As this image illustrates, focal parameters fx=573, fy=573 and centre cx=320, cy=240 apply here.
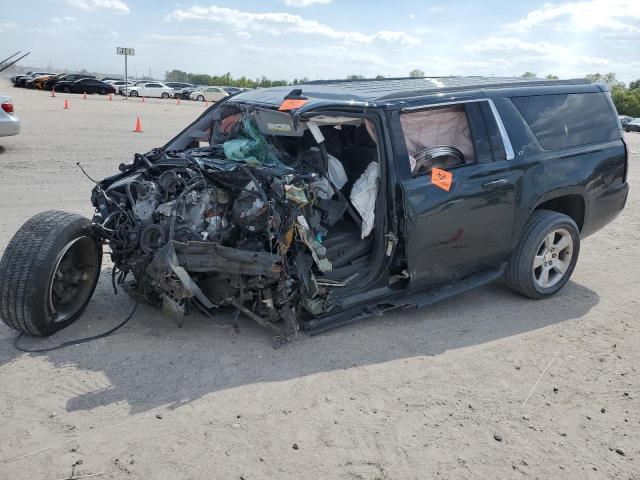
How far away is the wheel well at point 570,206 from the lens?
5.28 meters

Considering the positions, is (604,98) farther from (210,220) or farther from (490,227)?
(210,220)

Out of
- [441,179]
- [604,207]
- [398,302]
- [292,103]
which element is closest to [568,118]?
[604,207]

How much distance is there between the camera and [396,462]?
9.55 ft

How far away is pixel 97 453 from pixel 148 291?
143 cm

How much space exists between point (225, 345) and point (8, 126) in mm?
9556

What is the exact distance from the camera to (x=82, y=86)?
132 feet

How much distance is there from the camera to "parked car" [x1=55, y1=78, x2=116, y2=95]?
40.1 m

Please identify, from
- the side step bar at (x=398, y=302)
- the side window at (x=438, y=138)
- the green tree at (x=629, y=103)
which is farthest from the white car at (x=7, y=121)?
the green tree at (x=629, y=103)

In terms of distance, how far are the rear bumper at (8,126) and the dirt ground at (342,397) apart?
7.90 m

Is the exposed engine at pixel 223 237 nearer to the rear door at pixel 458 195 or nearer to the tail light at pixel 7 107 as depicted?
the rear door at pixel 458 195

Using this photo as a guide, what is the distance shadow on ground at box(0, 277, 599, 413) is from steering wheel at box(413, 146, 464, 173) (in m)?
1.22

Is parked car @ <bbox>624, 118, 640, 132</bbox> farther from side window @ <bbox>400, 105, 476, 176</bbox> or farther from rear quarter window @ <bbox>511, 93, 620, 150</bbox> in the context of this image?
side window @ <bbox>400, 105, 476, 176</bbox>

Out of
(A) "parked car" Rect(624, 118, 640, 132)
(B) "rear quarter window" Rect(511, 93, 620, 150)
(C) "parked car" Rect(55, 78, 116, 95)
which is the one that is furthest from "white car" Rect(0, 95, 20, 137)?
(A) "parked car" Rect(624, 118, 640, 132)

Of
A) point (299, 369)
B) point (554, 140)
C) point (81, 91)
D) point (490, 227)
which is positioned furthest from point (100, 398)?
point (81, 91)
